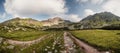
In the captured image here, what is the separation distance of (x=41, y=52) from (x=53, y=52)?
107 inches

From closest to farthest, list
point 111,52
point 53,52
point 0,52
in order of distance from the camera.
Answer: point 111,52 < point 53,52 < point 0,52

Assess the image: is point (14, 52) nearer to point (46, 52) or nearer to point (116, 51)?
point (46, 52)

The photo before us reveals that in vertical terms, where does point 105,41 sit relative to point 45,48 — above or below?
above

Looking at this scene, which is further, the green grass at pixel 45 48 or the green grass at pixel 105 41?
the green grass at pixel 105 41

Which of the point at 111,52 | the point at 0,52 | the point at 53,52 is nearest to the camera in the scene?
the point at 111,52

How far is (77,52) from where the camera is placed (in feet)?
112

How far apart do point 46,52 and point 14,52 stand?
8162mm

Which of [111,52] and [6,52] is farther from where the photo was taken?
[6,52]

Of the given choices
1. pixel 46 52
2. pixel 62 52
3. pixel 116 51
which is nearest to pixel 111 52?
pixel 116 51

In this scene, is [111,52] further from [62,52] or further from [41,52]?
[41,52]

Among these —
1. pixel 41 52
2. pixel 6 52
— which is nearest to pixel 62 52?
pixel 41 52

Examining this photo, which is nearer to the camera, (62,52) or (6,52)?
(62,52)

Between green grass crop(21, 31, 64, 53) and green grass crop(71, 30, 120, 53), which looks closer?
green grass crop(21, 31, 64, 53)

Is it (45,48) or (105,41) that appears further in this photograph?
(105,41)
